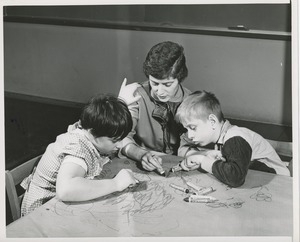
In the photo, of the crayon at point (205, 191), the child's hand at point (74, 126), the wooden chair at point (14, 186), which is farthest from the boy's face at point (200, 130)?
the wooden chair at point (14, 186)

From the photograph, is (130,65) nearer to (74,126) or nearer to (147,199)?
(74,126)

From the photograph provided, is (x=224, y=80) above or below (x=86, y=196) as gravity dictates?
above

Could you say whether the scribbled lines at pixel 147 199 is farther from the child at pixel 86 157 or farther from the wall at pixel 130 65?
the wall at pixel 130 65

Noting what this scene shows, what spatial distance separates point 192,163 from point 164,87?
0.55 ft

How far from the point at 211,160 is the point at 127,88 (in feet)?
0.75

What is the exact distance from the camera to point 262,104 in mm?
800

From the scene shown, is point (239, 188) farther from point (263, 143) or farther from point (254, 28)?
point (254, 28)

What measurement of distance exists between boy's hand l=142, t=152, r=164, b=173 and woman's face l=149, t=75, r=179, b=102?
0.12 m

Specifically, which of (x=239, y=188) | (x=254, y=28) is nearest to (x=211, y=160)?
(x=239, y=188)

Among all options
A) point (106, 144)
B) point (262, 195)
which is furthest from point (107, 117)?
point (262, 195)

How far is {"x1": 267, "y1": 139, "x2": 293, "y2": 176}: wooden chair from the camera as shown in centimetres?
78

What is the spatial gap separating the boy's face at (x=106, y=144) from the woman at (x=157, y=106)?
0.06 feet

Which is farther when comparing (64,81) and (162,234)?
(64,81)

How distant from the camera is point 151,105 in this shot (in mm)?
831
